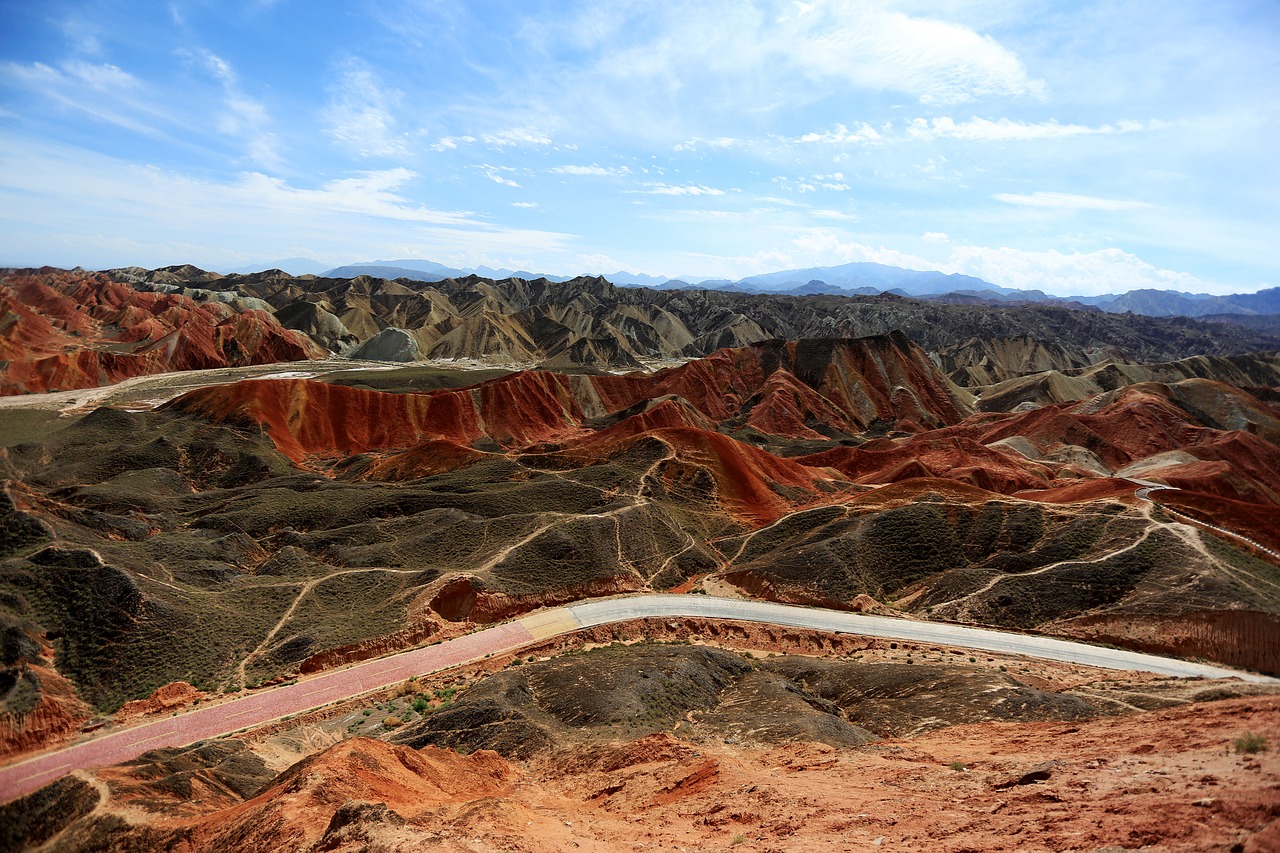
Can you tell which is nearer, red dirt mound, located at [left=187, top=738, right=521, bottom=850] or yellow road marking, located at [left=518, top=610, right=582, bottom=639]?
red dirt mound, located at [left=187, top=738, right=521, bottom=850]

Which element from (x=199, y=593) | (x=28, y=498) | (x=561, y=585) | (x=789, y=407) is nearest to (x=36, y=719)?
(x=199, y=593)

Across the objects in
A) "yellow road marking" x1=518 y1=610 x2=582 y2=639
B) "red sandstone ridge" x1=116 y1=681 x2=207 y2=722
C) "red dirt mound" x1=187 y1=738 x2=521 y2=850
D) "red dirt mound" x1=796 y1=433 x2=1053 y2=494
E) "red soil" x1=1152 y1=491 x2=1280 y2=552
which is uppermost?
"red soil" x1=1152 y1=491 x2=1280 y2=552

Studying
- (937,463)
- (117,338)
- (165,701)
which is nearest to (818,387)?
(937,463)

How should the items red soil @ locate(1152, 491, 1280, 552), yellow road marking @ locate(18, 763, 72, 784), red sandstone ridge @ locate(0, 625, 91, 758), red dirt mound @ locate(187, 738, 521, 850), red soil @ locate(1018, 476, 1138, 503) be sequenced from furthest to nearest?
red soil @ locate(1018, 476, 1138, 503) → red soil @ locate(1152, 491, 1280, 552) → red sandstone ridge @ locate(0, 625, 91, 758) → yellow road marking @ locate(18, 763, 72, 784) → red dirt mound @ locate(187, 738, 521, 850)

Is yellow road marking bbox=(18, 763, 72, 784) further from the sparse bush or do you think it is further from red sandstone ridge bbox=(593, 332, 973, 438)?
red sandstone ridge bbox=(593, 332, 973, 438)

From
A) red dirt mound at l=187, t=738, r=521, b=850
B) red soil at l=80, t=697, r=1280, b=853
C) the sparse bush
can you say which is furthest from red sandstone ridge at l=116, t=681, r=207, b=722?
the sparse bush

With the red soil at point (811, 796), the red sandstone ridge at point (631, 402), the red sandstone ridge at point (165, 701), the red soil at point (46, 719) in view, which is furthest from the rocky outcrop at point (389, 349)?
the red soil at point (811, 796)

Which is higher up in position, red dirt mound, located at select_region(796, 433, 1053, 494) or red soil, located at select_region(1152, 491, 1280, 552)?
red soil, located at select_region(1152, 491, 1280, 552)
